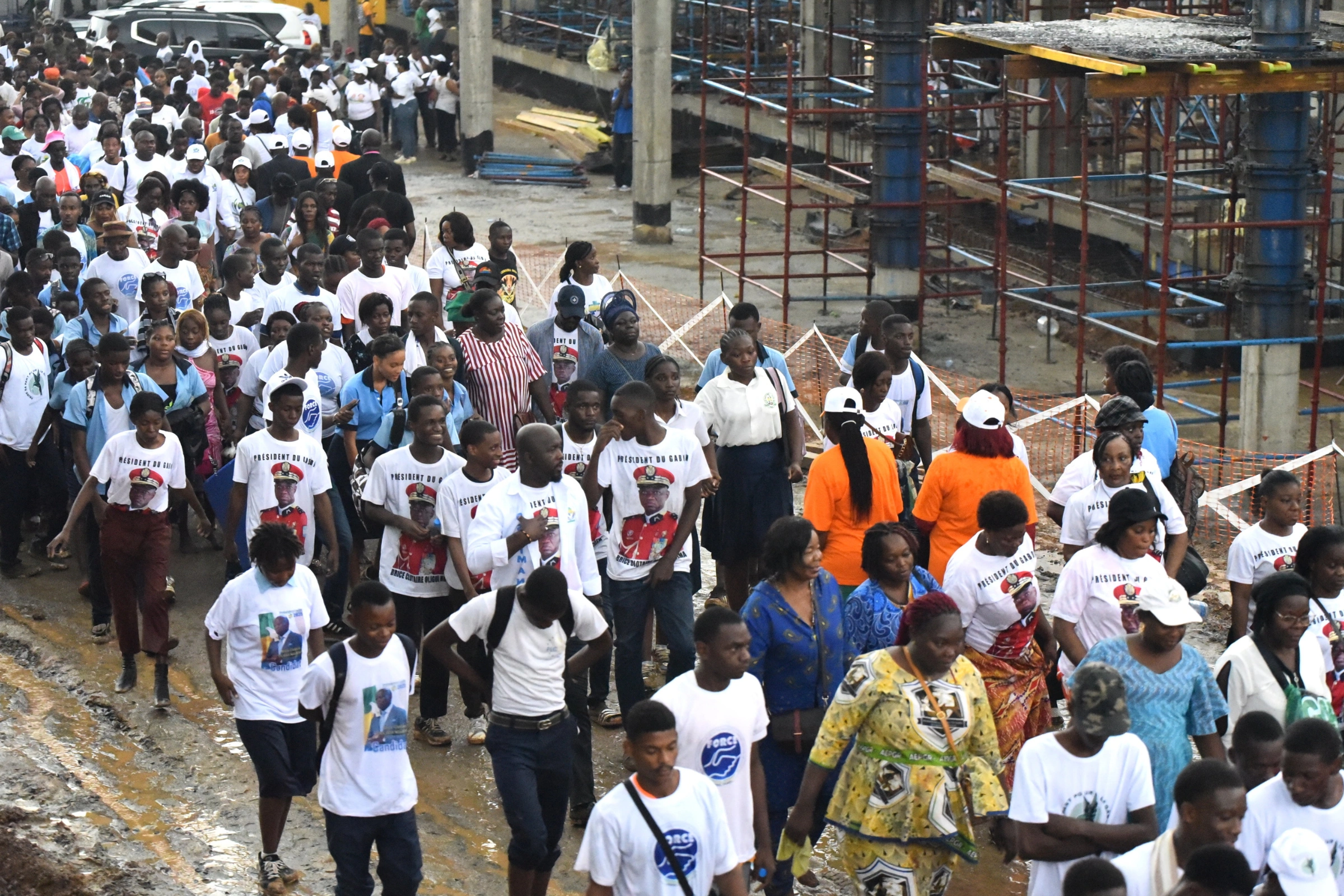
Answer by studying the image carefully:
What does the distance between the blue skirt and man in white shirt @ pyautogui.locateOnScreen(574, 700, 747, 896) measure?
3765 millimetres

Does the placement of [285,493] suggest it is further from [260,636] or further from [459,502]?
[260,636]

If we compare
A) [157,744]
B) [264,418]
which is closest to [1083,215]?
[264,418]

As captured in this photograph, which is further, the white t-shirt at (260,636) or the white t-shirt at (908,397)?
the white t-shirt at (908,397)

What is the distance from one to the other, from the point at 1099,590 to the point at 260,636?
320 centimetres

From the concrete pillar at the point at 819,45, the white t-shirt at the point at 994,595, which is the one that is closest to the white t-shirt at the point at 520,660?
the white t-shirt at the point at 994,595

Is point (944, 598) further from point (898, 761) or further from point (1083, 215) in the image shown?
point (1083, 215)

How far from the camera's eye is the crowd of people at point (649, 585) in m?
5.56

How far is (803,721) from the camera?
264 inches

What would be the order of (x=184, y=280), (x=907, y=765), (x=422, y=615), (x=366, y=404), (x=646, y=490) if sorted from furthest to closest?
1. (x=184, y=280)
2. (x=366, y=404)
3. (x=422, y=615)
4. (x=646, y=490)
5. (x=907, y=765)

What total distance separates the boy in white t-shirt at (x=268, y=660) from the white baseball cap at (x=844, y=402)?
2.31 metres

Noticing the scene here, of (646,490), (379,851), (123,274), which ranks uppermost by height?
(123,274)

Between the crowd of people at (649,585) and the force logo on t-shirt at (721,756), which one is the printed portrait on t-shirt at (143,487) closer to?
the crowd of people at (649,585)

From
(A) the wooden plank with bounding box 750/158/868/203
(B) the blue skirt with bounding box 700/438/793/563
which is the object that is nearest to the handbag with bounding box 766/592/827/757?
(B) the blue skirt with bounding box 700/438/793/563

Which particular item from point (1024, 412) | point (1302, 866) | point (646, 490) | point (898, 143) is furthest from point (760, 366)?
point (898, 143)
